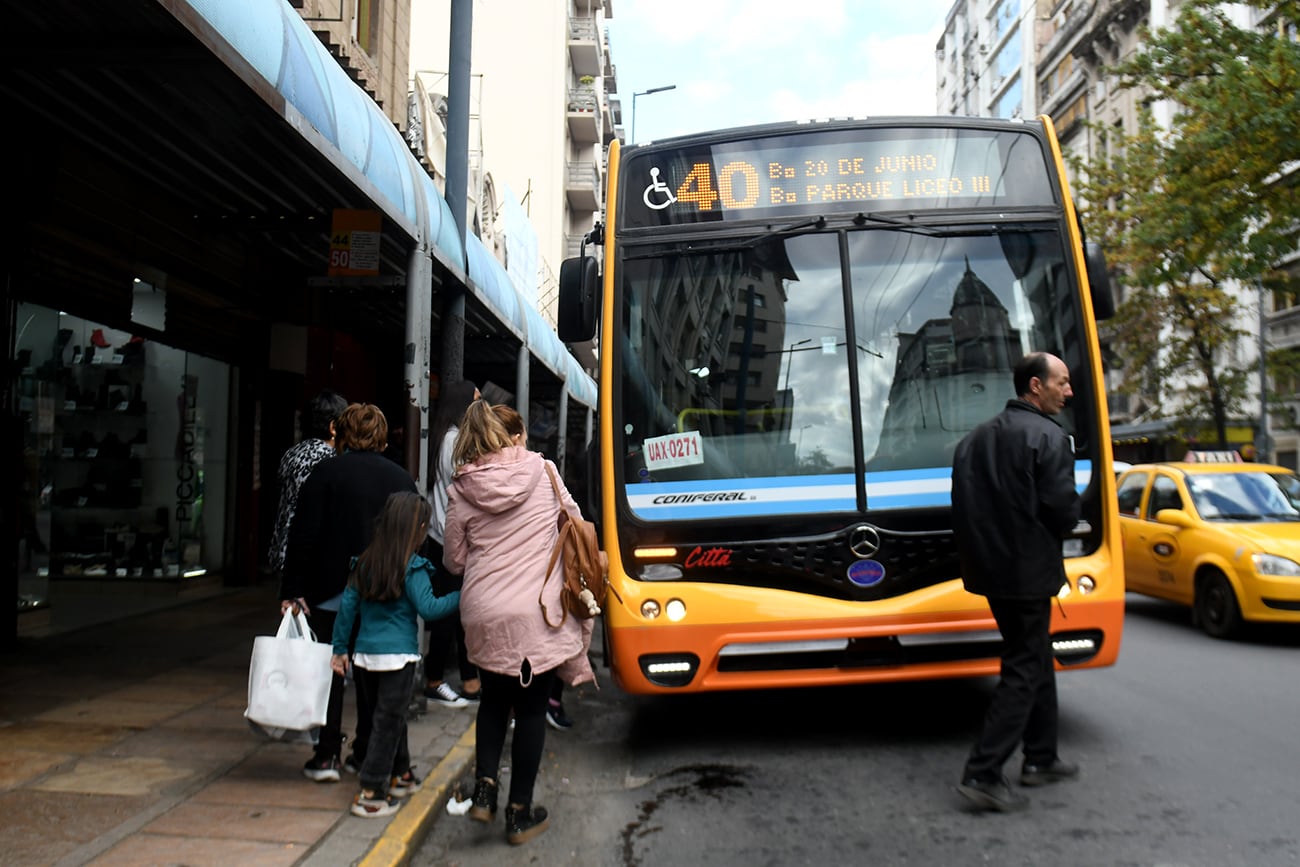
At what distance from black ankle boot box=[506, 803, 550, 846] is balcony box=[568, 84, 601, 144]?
37.1 m

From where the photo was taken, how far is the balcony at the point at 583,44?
39.0 metres

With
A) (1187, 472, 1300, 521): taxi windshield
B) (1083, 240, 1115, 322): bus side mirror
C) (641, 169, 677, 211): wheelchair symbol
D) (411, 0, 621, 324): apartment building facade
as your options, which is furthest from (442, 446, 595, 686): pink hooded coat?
(411, 0, 621, 324): apartment building facade

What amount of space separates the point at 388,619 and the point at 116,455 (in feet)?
26.6

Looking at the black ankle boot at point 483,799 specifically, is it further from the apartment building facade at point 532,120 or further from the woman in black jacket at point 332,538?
the apartment building facade at point 532,120

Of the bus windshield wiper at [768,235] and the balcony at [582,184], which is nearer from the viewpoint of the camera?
the bus windshield wiper at [768,235]

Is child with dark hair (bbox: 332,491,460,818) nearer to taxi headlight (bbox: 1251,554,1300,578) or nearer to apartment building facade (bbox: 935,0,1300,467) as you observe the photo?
taxi headlight (bbox: 1251,554,1300,578)

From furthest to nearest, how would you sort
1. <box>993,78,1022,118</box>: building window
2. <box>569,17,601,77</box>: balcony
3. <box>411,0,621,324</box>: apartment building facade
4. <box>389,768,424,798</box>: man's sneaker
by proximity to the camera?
<box>993,78,1022,118</box>: building window → <box>569,17,601,77</box>: balcony → <box>411,0,621,324</box>: apartment building facade → <box>389,768,424,798</box>: man's sneaker

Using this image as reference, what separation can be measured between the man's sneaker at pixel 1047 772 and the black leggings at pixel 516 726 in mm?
2097

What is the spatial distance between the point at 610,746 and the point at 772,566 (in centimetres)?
138

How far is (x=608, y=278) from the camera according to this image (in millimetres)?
5824

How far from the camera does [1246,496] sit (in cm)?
1012

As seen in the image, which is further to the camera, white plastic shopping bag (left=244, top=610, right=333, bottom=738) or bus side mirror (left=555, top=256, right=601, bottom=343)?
bus side mirror (left=555, top=256, right=601, bottom=343)

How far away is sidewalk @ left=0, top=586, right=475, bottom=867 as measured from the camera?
388cm

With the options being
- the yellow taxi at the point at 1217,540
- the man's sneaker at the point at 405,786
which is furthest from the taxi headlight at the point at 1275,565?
the man's sneaker at the point at 405,786
